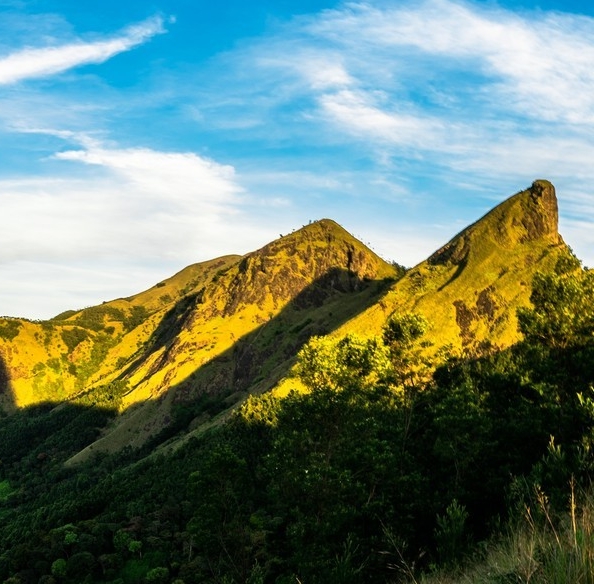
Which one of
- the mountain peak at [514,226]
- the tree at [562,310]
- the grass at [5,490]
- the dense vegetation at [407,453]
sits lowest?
the grass at [5,490]

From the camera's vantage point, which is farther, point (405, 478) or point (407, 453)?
point (407, 453)

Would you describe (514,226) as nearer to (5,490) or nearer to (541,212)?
(541,212)

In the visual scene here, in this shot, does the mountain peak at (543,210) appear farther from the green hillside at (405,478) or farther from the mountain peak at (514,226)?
the green hillside at (405,478)

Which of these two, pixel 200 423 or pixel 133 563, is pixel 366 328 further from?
pixel 133 563

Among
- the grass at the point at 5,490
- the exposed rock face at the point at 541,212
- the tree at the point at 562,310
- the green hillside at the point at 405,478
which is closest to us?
the green hillside at the point at 405,478

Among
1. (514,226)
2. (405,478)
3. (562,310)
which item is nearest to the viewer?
(405,478)

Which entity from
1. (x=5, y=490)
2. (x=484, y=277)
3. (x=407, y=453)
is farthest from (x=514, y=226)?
(x=5, y=490)

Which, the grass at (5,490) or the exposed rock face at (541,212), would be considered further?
the grass at (5,490)

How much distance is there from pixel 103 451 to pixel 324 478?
516 ft

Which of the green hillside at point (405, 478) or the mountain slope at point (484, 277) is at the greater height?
the mountain slope at point (484, 277)

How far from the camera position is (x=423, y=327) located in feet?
137

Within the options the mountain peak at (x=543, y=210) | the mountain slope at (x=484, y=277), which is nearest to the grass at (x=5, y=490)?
the mountain slope at (x=484, y=277)

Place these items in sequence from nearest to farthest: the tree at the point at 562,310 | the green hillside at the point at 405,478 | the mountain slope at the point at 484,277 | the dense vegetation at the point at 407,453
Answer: the green hillside at the point at 405,478, the dense vegetation at the point at 407,453, the tree at the point at 562,310, the mountain slope at the point at 484,277

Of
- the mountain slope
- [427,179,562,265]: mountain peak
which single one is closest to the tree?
the mountain slope
